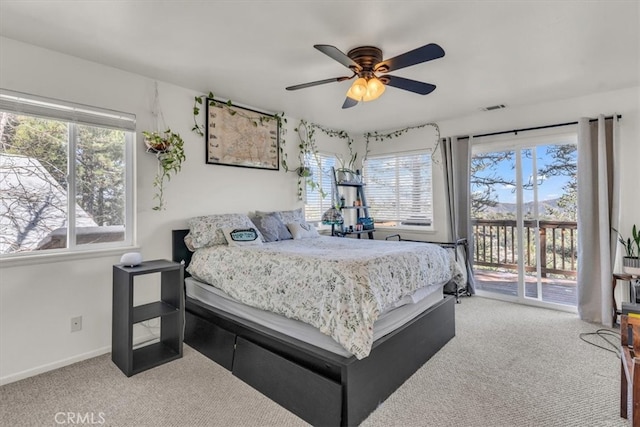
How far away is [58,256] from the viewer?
253 centimetres

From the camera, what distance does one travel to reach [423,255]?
268 centimetres

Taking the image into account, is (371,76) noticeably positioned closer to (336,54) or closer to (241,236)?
(336,54)

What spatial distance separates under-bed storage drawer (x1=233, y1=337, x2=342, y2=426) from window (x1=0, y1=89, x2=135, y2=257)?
161 centimetres

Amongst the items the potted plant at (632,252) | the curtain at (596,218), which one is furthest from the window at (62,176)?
the potted plant at (632,252)

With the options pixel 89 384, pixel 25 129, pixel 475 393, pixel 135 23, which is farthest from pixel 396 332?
pixel 25 129

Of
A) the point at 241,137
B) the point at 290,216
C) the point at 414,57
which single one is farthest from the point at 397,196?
the point at 414,57

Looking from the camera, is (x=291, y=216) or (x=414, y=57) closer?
(x=414, y=57)

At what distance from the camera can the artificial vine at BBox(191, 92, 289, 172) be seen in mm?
3383

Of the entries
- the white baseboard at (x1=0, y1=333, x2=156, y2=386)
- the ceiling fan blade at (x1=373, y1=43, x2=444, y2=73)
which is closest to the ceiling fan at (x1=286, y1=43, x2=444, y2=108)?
the ceiling fan blade at (x1=373, y1=43, x2=444, y2=73)

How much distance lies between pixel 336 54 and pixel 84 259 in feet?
8.40

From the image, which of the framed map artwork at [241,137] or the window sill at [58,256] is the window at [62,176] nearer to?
the window sill at [58,256]

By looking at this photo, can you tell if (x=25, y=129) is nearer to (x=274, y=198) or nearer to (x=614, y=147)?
(x=274, y=198)

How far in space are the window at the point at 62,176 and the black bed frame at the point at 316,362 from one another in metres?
1.17

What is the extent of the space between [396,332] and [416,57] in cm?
185
